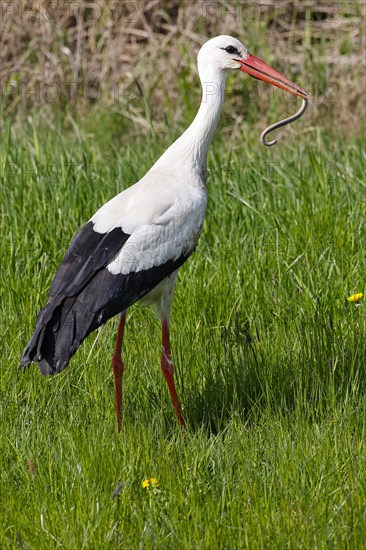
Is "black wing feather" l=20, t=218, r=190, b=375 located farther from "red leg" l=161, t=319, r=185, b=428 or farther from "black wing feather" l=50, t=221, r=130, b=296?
"red leg" l=161, t=319, r=185, b=428

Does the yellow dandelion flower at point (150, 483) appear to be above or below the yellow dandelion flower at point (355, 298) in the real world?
below

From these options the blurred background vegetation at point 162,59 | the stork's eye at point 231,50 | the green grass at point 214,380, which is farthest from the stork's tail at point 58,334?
the blurred background vegetation at point 162,59

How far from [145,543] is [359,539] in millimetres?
570

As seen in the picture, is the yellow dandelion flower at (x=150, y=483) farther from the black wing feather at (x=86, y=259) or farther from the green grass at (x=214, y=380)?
the black wing feather at (x=86, y=259)

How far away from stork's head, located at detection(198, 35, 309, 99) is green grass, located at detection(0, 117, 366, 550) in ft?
2.83

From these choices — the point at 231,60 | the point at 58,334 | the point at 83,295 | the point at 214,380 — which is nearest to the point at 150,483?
the point at 58,334

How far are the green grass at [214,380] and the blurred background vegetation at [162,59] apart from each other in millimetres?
1697

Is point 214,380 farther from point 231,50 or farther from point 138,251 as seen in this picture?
point 231,50

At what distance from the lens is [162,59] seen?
7957 mm

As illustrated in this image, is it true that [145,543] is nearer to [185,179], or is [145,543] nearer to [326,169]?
[185,179]

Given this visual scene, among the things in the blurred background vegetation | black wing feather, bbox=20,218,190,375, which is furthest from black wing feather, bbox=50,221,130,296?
the blurred background vegetation

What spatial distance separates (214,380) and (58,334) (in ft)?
2.34

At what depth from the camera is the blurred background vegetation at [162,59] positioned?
761cm

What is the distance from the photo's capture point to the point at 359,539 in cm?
277
